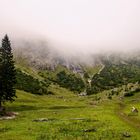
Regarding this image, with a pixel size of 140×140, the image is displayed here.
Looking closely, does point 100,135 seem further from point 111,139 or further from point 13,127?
point 13,127

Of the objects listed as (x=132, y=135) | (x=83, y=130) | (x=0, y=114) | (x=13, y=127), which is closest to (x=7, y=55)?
(x=0, y=114)

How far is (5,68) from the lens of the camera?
102m

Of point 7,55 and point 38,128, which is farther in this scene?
point 7,55

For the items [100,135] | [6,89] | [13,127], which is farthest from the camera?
[6,89]

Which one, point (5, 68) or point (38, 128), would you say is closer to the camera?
point (38, 128)

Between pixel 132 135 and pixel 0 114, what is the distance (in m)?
41.9

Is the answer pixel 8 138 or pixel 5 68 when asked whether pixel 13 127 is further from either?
pixel 5 68

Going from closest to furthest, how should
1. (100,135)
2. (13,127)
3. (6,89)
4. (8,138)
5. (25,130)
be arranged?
(8,138)
(100,135)
(25,130)
(13,127)
(6,89)

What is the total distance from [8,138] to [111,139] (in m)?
15.0

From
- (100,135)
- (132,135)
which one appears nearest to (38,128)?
(100,135)

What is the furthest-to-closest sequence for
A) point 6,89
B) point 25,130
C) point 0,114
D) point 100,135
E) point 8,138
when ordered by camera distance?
point 6,89 < point 0,114 < point 25,130 < point 100,135 < point 8,138

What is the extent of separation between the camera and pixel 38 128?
62125 millimetres

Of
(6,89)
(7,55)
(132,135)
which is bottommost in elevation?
(132,135)

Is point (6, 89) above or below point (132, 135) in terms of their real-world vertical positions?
above
